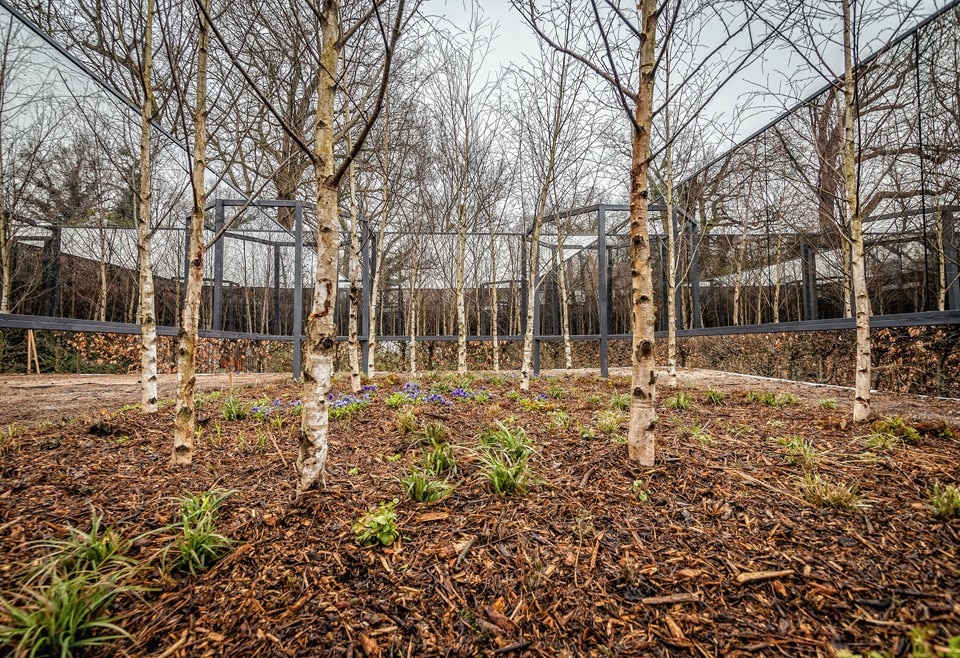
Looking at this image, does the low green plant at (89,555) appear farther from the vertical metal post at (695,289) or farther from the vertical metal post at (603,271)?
the vertical metal post at (695,289)

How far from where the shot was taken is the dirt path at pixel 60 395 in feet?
12.8

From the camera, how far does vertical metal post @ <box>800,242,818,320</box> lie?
6.67 m

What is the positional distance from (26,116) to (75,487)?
3466 millimetres

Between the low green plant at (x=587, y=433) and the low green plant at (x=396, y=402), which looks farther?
the low green plant at (x=396, y=402)

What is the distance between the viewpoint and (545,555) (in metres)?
1.54

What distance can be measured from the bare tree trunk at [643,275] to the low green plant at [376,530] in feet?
4.62

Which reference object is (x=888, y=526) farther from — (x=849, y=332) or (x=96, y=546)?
(x=849, y=332)

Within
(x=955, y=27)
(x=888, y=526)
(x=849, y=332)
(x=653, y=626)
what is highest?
(x=955, y=27)

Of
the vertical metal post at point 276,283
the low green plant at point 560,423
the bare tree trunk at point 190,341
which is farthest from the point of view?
the vertical metal post at point 276,283

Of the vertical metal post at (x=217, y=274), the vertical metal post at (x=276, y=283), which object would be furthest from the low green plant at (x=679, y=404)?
the vertical metal post at (x=276, y=283)

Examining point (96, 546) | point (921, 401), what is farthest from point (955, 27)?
point (96, 546)

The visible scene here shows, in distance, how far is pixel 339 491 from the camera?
6.34ft

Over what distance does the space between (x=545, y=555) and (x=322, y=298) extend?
58.8 inches

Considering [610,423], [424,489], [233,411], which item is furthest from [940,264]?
[233,411]
